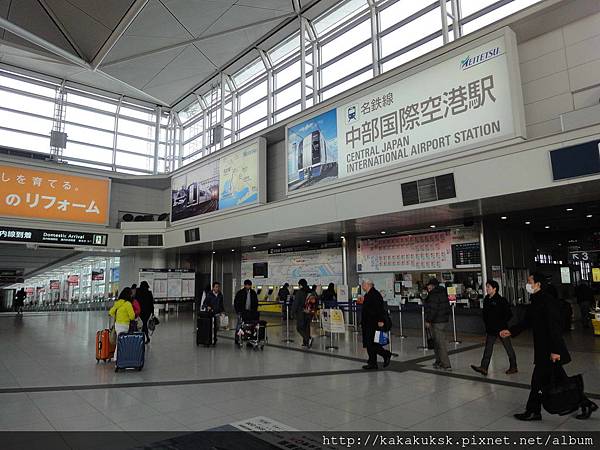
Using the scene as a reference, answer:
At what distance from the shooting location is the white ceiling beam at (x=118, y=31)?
1390 cm

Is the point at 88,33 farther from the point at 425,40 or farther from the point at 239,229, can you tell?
the point at 425,40

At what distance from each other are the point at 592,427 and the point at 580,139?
5.27 m

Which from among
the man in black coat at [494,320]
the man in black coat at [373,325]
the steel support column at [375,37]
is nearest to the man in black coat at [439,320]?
the man in black coat at [494,320]

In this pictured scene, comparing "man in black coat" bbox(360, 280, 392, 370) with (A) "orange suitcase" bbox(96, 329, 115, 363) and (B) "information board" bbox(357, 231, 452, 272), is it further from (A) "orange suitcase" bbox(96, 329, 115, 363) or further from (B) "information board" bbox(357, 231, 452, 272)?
(B) "information board" bbox(357, 231, 452, 272)

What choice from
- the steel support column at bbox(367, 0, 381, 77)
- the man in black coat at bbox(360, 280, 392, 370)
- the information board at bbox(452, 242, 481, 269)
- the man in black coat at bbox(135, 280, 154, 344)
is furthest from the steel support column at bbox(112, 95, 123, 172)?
the man in black coat at bbox(360, 280, 392, 370)

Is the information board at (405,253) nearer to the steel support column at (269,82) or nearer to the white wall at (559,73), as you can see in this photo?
the white wall at (559,73)

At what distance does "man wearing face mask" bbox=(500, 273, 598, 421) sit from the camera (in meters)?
3.98

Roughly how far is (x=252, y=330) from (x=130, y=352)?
10.5ft

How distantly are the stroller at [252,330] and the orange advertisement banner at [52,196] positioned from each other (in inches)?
512

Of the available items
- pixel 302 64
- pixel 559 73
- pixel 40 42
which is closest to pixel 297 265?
pixel 302 64

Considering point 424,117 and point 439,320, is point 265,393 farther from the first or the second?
point 424,117

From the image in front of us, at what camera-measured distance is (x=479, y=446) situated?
3.53 m

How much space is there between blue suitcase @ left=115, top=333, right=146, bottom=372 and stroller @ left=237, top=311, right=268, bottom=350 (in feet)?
9.57

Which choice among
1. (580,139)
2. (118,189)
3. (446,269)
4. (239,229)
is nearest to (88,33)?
(118,189)
